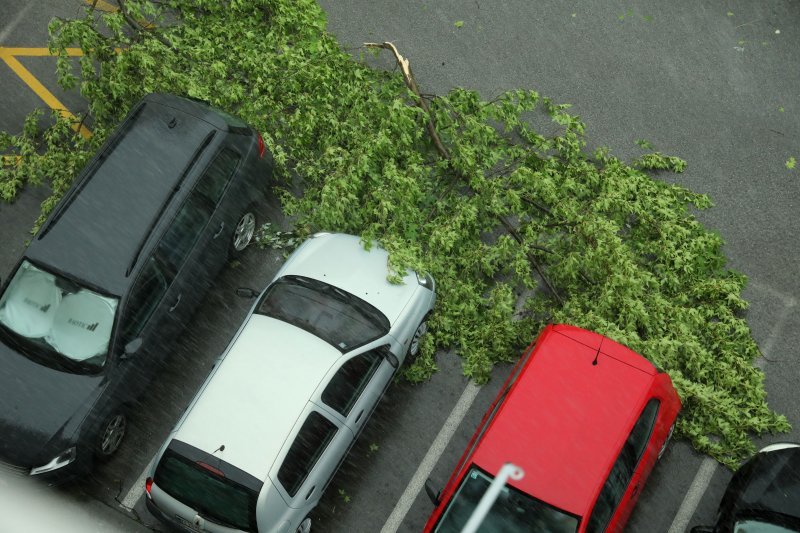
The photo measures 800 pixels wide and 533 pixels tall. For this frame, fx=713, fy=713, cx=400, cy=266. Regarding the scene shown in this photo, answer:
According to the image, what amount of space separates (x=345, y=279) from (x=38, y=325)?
Result: 3.37 meters

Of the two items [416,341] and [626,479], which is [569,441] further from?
[416,341]

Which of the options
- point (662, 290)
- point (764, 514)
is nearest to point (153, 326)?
point (662, 290)

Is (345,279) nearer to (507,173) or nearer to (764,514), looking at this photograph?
(507,173)

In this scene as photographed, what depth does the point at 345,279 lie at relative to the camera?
795 cm

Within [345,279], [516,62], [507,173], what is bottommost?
[345,279]

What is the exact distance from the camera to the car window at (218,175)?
26.7 ft

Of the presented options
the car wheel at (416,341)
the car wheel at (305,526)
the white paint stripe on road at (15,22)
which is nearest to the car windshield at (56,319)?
the car wheel at (305,526)

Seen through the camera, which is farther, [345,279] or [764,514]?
[345,279]

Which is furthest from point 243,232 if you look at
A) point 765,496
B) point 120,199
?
point 765,496

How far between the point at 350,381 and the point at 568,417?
2235mm

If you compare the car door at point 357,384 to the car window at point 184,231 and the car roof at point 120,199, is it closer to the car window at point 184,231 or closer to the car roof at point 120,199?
the car window at point 184,231

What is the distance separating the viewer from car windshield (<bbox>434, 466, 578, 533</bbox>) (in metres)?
6.49

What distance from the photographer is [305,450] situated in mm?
7180

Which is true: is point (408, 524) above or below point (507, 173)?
below
